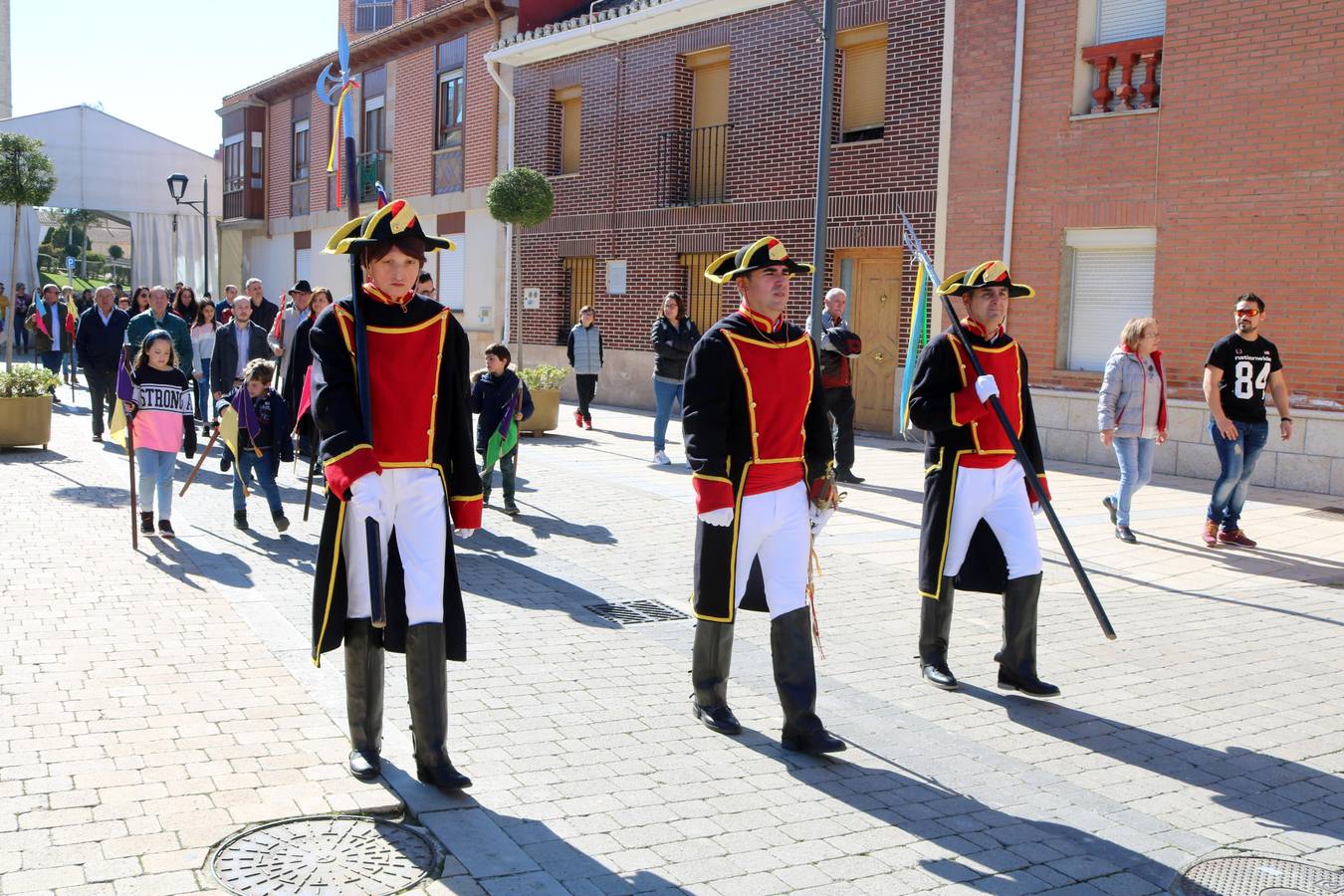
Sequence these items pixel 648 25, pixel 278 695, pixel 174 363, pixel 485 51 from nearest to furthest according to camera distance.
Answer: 1. pixel 278 695
2. pixel 174 363
3. pixel 648 25
4. pixel 485 51

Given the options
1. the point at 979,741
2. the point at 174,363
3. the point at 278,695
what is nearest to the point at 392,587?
the point at 278,695

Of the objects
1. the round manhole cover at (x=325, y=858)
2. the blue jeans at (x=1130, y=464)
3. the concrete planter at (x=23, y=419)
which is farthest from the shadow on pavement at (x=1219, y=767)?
the concrete planter at (x=23, y=419)

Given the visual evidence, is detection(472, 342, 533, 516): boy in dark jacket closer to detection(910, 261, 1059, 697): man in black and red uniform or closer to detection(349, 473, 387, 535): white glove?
detection(910, 261, 1059, 697): man in black and red uniform

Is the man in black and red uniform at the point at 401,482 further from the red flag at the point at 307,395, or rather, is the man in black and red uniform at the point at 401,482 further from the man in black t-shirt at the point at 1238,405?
the man in black t-shirt at the point at 1238,405

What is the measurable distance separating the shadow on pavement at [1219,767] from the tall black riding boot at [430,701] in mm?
2418

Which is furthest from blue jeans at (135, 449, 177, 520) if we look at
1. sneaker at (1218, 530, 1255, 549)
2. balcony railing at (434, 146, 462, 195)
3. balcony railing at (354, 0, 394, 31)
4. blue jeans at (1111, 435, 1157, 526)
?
balcony railing at (354, 0, 394, 31)

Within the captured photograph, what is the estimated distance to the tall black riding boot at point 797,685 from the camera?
473 cm

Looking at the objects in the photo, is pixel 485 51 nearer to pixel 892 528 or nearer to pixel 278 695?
pixel 892 528

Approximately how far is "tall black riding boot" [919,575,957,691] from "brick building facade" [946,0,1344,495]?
26.1 feet

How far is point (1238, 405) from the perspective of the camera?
9.34m

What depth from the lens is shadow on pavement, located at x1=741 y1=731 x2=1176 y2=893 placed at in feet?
12.4

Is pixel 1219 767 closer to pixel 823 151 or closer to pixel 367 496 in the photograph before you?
pixel 367 496

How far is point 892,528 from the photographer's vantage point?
987 cm

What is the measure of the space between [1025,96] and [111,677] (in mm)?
12173
